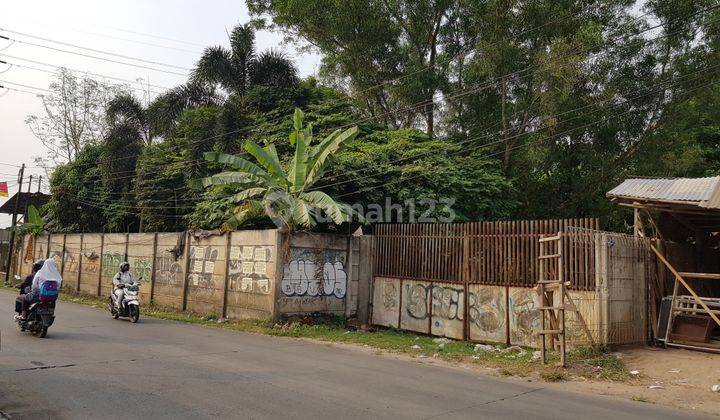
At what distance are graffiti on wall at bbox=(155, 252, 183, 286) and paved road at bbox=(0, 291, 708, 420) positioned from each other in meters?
A: 7.43

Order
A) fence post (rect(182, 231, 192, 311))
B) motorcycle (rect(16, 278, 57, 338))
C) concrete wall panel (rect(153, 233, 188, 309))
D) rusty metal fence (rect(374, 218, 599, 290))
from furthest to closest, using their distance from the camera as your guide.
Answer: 1. concrete wall panel (rect(153, 233, 188, 309))
2. fence post (rect(182, 231, 192, 311))
3. rusty metal fence (rect(374, 218, 599, 290))
4. motorcycle (rect(16, 278, 57, 338))

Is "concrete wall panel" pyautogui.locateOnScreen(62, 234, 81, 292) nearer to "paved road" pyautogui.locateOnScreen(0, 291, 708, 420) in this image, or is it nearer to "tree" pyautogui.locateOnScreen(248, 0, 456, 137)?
"tree" pyautogui.locateOnScreen(248, 0, 456, 137)

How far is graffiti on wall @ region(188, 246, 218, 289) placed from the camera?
56.4 ft

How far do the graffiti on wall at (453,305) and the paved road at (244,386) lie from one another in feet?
9.96

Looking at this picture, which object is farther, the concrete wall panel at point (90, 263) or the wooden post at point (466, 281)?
the concrete wall panel at point (90, 263)

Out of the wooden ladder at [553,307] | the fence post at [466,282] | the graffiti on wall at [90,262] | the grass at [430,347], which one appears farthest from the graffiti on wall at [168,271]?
the wooden ladder at [553,307]

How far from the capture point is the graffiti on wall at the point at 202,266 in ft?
56.4

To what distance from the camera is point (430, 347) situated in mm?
11945

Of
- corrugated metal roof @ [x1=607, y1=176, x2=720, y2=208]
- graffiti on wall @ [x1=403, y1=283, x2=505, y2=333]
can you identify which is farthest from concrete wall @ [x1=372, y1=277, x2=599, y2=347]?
corrugated metal roof @ [x1=607, y1=176, x2=720, y2=208]

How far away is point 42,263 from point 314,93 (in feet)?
51.1

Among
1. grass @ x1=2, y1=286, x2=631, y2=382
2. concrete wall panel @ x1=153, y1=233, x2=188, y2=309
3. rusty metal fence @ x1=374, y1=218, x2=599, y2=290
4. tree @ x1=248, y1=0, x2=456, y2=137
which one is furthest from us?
tree @ x1=248, y1=0, x2=456, y2=137

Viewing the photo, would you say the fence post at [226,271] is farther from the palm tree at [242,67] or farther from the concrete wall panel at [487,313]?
the palm tree at [242,67]

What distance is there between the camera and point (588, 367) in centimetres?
954

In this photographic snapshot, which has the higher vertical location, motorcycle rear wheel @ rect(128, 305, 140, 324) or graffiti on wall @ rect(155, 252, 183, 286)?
graffiti on wall @ rect(155, 252, 183, 286)
